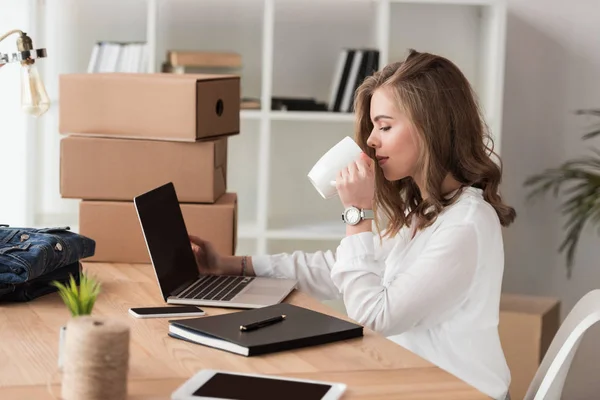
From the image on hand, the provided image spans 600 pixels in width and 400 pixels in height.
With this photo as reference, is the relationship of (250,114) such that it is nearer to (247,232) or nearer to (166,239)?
(247,232)

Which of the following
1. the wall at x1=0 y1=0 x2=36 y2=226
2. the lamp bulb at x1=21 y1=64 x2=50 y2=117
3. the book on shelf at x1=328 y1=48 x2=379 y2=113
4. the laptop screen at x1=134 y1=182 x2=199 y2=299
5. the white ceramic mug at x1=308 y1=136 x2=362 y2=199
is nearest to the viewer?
the laptop screen at x1=134 y1=182 x2=199 y2=299

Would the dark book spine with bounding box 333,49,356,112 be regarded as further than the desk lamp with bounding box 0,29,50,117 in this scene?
Yes

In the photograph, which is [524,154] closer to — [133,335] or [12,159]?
[12,159]

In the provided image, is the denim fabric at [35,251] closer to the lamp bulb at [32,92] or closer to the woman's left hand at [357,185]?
the lamp bulb at [32,92]

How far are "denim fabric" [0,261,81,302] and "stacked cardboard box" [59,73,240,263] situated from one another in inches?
15.0

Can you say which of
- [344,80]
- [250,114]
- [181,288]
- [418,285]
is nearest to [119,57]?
[250,114]

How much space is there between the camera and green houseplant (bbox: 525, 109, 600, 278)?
11.0 ft

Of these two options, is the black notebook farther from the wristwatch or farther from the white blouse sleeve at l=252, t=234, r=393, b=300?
the white blouse sleeve at l=252, t=234, r=393, b=300

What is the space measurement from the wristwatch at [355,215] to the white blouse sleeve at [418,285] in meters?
0.08

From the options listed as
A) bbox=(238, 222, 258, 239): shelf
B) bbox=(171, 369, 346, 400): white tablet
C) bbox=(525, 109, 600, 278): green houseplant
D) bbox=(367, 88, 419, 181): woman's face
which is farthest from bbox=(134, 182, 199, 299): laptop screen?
bbox=(525, 109, 600, 278): green houseplant

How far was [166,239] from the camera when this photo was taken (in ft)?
6.43

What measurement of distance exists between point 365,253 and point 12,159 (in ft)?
6.72

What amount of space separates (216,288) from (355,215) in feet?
1.11

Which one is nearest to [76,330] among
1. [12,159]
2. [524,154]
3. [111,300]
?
[111,300]
